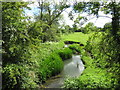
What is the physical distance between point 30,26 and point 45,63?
2842mm

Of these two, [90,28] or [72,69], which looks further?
[72,69]

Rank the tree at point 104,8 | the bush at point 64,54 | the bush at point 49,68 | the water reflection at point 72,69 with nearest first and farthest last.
Answer: the tree at point 104,8
the bush at point 49,68
the water reflection at point 72,69
the bush at point 64,54

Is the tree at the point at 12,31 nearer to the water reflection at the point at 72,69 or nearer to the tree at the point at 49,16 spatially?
the water reflection at the point at 72,69

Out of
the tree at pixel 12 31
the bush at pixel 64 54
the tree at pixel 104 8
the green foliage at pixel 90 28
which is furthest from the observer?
the bush at pixel 64 54

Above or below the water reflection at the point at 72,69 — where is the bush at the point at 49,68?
above

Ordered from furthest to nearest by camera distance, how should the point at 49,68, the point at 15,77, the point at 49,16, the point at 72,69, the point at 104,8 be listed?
the point at 49,16 → the point at 72,69 → the point at 49,68 → the point at 15,77 → the point at 104,8

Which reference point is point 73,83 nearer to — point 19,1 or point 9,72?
point 9,72

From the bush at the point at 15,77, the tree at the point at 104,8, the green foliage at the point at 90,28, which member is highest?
the tree at the point at 104,8

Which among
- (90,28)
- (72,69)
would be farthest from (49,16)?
(90,28)

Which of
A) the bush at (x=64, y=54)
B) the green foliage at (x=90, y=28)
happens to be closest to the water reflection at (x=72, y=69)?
the bush at (x=64, y=54)

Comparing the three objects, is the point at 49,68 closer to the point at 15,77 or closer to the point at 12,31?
the point at 15,77

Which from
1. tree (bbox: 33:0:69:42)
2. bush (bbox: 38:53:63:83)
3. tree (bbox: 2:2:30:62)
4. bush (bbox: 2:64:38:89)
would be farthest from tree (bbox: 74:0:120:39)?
tree (bbox: 33:0:69:42)

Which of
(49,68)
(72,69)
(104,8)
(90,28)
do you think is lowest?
(72,69)

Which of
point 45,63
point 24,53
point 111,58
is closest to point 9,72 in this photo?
point 24,53
